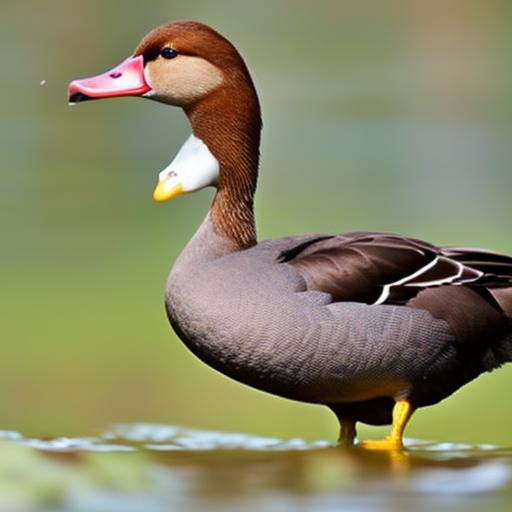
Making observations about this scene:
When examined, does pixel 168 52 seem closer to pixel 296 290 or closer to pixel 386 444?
pixel 296 290

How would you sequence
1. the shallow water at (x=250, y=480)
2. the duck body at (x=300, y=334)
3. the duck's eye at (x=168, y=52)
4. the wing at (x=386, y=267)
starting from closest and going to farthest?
the shallow water at (x=250, y=480)
the duck body at (x=300, y=334)
the wing at (x=386, y=267)
the duck's eye at (x=168, y=52)

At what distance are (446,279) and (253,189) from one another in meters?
0.52

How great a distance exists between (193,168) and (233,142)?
0.12 metres

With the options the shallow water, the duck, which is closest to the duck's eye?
the duck

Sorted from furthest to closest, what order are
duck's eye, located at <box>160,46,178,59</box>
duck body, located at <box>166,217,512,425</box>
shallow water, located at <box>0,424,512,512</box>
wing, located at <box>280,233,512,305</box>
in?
duck's eye, located at <box>160,46,178,59</box>, wing, located at <box>280,233,512,305</box>, duck body, located at <box>166,217,512,425</box>, shallow water, located at <box>0,424,512,512</box>

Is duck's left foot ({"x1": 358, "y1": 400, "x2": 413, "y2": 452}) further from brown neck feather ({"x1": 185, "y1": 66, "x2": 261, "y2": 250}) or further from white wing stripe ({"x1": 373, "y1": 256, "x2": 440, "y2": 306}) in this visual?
brown neck feather ({"x1": 185, "y1": 66, "x2": 261, "y2": 250})

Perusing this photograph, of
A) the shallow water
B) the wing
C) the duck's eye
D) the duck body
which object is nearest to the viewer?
the shallow water

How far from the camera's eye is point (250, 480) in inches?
81.1

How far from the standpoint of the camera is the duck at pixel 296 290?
3.06 meters

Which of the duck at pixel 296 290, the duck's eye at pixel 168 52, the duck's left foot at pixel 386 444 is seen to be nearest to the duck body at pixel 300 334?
Answer: the duck at pixel 296 290

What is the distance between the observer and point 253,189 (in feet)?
11.1

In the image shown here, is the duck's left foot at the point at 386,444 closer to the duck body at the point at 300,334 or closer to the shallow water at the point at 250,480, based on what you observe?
the duck body at the point at 300,334

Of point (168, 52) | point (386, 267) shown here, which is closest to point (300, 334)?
point (386, 267)

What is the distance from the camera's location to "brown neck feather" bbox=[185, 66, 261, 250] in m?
3.30
